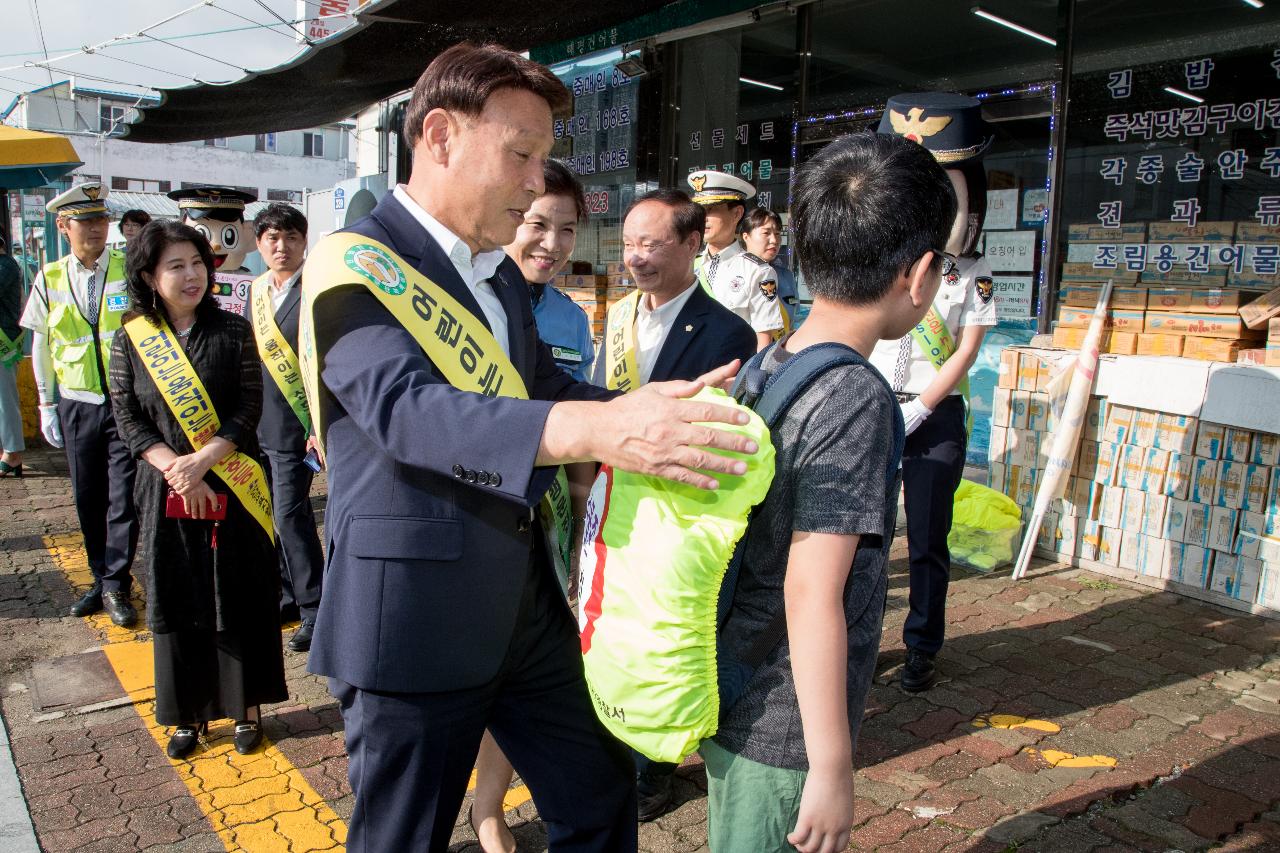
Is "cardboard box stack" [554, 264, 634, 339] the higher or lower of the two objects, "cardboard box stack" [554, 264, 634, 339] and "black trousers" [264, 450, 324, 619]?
the higher

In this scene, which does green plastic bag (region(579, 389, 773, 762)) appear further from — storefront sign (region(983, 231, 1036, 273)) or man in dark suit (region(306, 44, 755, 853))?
storefront sign (region(983, 231, 1036, 273))

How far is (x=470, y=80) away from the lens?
174 cm

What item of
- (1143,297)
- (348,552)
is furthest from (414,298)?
(1143,297)

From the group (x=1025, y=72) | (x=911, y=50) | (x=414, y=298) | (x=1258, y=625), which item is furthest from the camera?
(x=911, y=50)

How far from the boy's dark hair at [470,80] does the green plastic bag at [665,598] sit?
74cm

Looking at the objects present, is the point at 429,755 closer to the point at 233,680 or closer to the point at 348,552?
the point at 348,552

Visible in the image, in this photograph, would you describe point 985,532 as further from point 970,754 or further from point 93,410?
point 93,410

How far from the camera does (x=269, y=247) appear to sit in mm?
4664

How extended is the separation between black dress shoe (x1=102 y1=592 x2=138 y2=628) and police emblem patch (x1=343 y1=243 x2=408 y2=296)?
3908 millimetres

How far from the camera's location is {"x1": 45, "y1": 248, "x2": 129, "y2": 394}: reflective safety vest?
503 cm

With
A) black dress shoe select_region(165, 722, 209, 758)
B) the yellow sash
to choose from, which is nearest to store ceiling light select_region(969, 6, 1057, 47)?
the yellow sash

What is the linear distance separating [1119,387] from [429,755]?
4599 mm

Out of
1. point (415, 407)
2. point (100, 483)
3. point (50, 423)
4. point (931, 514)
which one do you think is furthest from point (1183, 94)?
point (50, 423)

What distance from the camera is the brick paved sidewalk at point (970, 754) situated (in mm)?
2900
